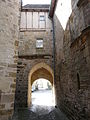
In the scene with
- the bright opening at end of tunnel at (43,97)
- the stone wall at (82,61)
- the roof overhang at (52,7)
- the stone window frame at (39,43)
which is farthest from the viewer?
the bright opening at end of tunnel at (43,97)

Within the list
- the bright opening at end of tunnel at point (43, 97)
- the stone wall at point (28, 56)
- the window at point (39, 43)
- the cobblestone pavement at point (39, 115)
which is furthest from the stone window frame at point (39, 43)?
the cobblestone pavement at point (39, 115)

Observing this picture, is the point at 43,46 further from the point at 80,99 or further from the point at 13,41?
the point at 80,99

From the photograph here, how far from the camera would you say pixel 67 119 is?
4906mm

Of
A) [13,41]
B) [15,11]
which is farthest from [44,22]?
[13,41]

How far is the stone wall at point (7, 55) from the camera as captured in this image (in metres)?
3.56

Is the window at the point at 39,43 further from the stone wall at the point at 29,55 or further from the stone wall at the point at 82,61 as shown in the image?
the stone wall at the point at 82,61

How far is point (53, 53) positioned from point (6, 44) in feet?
16.8

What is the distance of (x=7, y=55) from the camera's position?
3848 millimetres

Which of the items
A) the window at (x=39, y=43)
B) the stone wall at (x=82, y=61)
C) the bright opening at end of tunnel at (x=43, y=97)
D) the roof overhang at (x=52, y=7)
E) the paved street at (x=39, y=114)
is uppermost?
the roof overhang at (x=52, y=7)

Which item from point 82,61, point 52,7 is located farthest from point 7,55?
point 52,7

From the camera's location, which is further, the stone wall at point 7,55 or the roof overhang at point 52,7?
the roof overhang at point 52,7

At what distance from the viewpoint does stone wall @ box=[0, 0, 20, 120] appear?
3.56 m

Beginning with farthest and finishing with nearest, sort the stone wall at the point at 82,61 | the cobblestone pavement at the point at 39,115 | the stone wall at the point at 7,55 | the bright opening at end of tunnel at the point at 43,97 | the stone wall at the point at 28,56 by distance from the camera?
the bright opening at end of tunnel at the point at 43,97
the stone wall at the point at 28,56
the cobblestone pavement at the point at 39,115
the stone wall at the point at 7,55
the stone wall at the point at 82,61

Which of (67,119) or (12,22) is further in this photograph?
(67,119)
